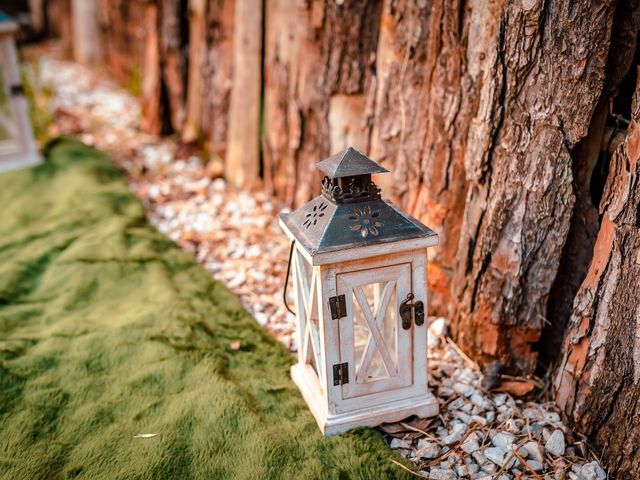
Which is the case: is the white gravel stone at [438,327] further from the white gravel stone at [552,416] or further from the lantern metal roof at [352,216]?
the lantern metal roof at [352,216]

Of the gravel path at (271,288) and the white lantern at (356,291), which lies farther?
the gravel path at (271,288)

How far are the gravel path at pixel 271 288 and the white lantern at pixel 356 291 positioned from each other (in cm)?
14

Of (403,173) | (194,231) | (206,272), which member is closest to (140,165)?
(194,231)

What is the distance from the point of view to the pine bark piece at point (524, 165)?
5.85 feet

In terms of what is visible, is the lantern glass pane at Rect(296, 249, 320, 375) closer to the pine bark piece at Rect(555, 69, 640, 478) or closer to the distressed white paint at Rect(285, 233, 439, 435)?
the distressed white paint at Rect(285, 233, 439, 435)

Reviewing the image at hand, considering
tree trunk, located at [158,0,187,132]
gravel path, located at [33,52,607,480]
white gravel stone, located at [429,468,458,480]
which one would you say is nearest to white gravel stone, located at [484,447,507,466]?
gravel path, located at [33,52,607,480]

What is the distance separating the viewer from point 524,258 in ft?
6.55

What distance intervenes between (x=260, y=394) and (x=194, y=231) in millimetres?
1358

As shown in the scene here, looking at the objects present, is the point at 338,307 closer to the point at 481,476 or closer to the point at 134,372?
the point at 481,476

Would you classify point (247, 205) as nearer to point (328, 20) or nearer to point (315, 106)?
point (315, 106)

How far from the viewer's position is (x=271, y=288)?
2.78 metres

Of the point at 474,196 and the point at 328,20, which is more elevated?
the point at 328,20

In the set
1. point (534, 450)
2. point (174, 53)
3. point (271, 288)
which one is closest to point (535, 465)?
point (534, 450)

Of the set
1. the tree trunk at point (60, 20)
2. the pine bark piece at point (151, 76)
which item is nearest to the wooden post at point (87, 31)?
the tree trunk at point (60, 20)
